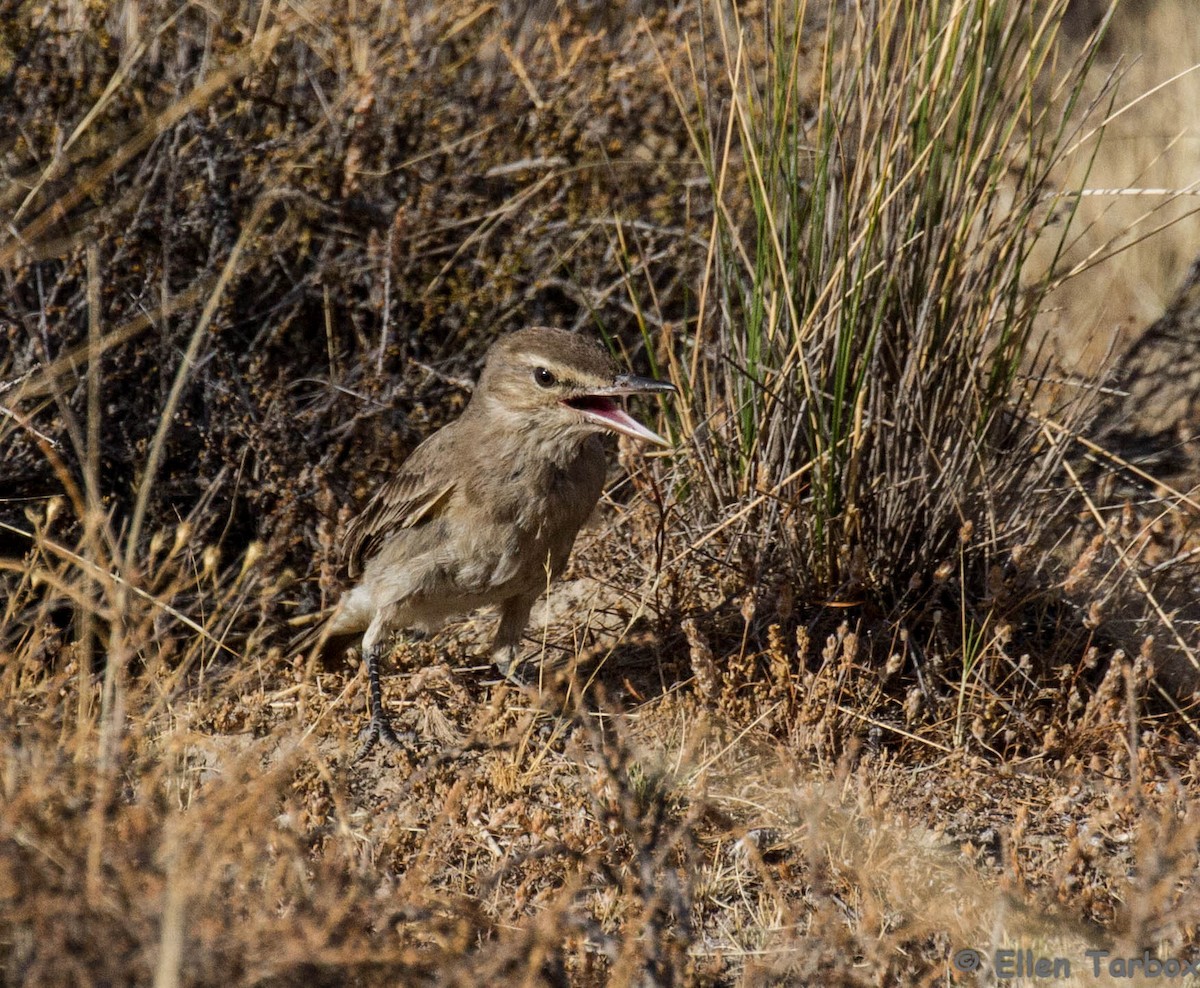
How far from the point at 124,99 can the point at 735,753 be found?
3969 millimetres

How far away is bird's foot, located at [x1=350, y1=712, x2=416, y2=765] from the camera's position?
5.13 meters

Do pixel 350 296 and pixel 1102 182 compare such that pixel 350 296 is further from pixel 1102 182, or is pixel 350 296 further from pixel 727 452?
pixel 1102 182

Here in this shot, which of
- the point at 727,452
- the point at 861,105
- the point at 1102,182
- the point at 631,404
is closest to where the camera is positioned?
the point at 861,105

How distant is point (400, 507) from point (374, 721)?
32.4 inches

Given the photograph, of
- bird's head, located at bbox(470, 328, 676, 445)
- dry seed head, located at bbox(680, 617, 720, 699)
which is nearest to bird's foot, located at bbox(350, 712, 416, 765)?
dry seed head, located at bbox(680, 617, 720, 699)

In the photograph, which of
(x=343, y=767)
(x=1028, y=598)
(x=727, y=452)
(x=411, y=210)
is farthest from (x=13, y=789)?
(x=411, y=210)

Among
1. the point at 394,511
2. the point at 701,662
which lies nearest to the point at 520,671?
the point at 394,511

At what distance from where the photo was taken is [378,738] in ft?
17.0

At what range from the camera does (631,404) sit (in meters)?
6.14

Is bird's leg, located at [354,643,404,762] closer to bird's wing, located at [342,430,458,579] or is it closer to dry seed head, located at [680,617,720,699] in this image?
bird's wing, located at [342,430,458,579]

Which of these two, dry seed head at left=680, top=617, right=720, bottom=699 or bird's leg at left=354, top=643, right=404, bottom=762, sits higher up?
dry seed head at left=680, top=617, right=720, bottom=699

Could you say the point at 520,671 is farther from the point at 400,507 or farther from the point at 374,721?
the point at 400,507

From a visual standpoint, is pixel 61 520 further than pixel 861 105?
Yes

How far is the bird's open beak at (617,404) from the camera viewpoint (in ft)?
16.0
